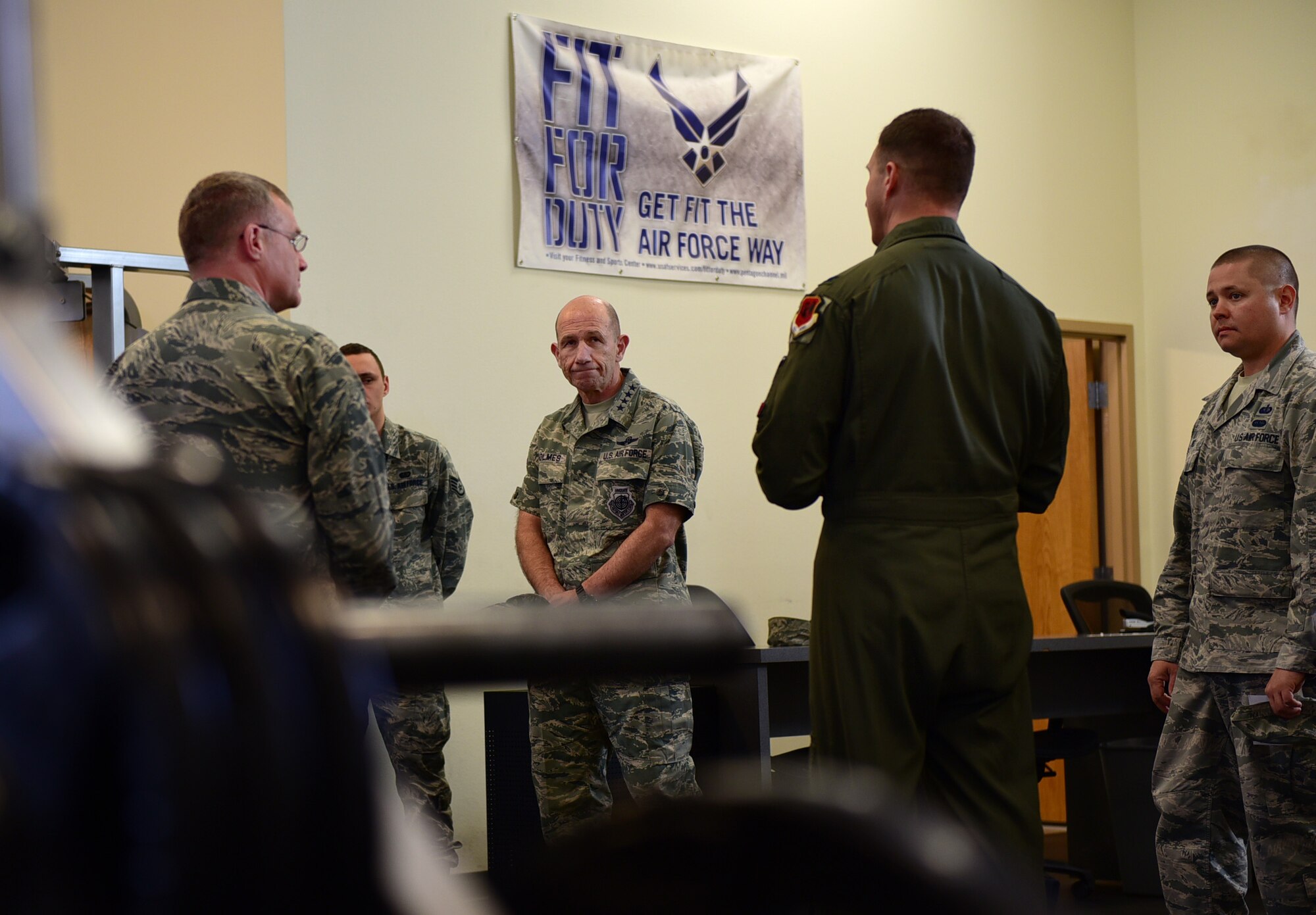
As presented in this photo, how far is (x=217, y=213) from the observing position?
85.7 inches

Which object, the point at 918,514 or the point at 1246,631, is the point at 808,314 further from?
the point at 1246,631

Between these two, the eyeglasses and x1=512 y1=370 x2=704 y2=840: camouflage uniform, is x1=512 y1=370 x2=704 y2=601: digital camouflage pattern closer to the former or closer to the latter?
x1=512 y1=370 x2=704 y2=840: camouflage uniform

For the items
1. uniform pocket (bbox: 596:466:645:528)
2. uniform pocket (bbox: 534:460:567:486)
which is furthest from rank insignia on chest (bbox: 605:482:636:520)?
uniform pocket (bbox: 534:460:567:486)

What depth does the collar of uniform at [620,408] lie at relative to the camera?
323 cm

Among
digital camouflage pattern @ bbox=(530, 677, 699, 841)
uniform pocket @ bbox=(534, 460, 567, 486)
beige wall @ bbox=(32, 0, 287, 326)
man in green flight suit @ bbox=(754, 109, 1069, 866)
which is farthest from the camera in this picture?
beige wall @ bbox=(32, 0, 287, 326)

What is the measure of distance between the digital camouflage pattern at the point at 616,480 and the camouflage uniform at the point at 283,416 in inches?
44.7

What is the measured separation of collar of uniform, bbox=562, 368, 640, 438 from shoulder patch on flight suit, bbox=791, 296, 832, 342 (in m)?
1.22

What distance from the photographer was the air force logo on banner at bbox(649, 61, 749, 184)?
4.57m

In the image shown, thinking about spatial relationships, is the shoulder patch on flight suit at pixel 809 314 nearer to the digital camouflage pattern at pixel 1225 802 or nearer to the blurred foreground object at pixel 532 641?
the digital camouflage pattern at pixel 1225 802

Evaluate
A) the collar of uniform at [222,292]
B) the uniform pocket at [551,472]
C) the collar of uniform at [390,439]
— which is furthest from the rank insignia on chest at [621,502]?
the collar of uniform at [222,292]

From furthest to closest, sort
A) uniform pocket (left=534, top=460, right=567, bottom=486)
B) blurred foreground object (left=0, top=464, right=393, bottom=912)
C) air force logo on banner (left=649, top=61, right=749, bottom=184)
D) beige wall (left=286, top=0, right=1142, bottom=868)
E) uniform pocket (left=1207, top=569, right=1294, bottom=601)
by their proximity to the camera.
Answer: air force logo on banner (left=649, top=61, right=749, bottom=184) → beige wall (left=286, top=0, right=1142, bottom=868) → uniform pocket (left=534, top=460, right=567, bottom=486) → uniform pocket (left=1207, top=569, right=1294, bottom=601) → blurred foreground object (left=0, top=464, right=393, bottom=912)

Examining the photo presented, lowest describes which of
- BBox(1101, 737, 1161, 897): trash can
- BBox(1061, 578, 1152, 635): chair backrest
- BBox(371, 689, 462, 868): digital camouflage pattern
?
BBox(1101, 737, 1161, 897): trash can

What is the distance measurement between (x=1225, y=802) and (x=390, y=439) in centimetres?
243

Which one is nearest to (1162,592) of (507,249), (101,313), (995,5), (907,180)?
(907,180)
